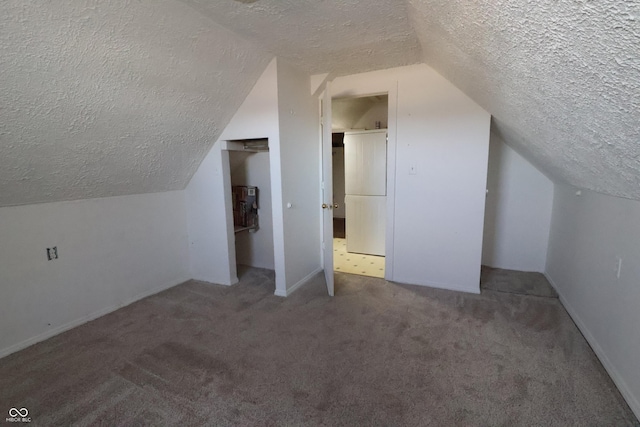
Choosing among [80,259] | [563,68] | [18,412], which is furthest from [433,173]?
[18,412]

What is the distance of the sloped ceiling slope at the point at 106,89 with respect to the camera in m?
1.45

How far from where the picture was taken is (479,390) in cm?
167

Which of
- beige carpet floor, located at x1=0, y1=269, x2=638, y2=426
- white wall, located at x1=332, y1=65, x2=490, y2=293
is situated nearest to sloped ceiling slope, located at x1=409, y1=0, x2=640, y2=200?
white wall, located at x1=332, y1=65, x2=490, y2=293

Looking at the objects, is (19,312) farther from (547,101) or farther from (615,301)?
(615,301)

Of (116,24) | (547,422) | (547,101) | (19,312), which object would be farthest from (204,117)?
(547,422)

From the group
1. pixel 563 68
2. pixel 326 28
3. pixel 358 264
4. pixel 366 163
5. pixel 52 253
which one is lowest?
pixel 358 264

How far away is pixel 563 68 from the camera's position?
948mm

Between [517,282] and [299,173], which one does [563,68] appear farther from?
[517,282]

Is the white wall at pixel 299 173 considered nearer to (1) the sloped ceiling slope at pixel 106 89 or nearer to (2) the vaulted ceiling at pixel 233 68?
(2) the vaulted ceiling at pixel 233 68

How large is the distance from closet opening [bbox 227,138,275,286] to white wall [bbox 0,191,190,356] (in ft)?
2.23

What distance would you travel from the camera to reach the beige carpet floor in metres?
1.53

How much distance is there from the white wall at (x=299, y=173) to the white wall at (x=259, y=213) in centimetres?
57

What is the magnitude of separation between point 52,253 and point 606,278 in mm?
3841

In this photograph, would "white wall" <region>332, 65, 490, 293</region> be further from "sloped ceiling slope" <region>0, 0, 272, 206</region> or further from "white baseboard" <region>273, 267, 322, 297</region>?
"sloped ceiling slope" <region>0, 0, 272, 206</region>
